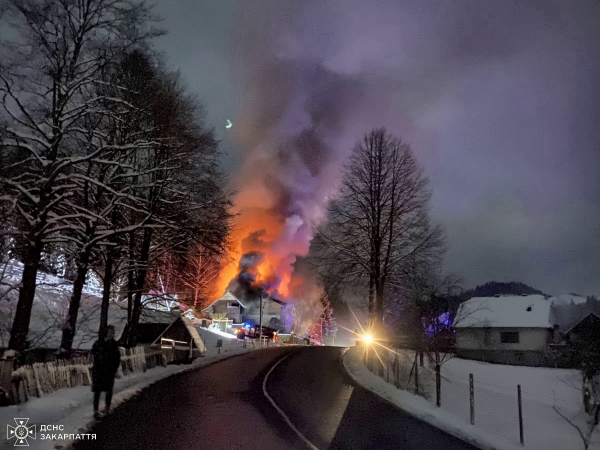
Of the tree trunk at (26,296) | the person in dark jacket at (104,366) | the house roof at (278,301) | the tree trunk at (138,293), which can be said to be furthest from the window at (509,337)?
the tree trunk at (26,296)

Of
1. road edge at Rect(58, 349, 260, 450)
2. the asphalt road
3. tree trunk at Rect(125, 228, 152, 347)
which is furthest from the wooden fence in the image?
tree trunk at Rect(125, 228, 152, 347)

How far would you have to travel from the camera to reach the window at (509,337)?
171ft

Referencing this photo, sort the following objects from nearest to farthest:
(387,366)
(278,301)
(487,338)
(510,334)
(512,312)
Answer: (387,366)
(510,334)
(487,338)
(512,312)
(278,301)

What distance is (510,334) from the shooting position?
52250mm

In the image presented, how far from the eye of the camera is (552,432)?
14.4 meters

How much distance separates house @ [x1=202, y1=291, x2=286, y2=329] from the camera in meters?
79.2

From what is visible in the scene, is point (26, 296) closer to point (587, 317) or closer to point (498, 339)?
point (498, 339)

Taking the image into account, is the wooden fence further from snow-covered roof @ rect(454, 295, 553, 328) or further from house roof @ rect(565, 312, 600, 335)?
house roof @ rect(565, 312, 600, 335)

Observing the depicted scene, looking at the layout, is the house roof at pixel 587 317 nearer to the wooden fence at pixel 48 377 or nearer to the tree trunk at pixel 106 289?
the tree trunk at pixel 106 289

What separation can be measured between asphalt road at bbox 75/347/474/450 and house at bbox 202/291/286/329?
207 feet

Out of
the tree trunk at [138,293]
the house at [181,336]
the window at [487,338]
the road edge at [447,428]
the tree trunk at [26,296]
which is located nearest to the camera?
the road edge at [447,428]

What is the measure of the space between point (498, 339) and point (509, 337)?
3.57 feet

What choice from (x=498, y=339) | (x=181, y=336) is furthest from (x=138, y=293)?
(x=498, y=339)

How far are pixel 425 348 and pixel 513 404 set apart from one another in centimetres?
667
